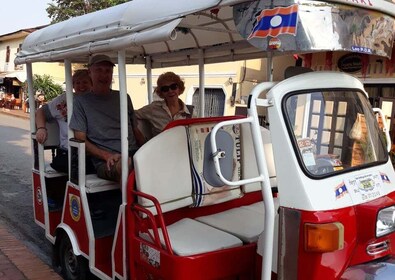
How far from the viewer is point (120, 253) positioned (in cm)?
316

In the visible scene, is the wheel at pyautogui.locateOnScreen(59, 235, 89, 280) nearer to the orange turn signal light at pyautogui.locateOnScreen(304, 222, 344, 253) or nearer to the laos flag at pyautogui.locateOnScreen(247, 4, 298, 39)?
the orange turn signal light at pyautogui.locateOnScreen(304, 222, 344, 253)

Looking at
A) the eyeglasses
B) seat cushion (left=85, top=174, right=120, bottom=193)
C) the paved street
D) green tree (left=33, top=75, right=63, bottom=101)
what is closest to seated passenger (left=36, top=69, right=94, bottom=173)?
seat cushion (left=85, top=174, right=120, bottom=193)

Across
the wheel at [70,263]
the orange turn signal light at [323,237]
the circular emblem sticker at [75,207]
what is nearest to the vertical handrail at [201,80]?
the circular emblem sticker at [75,207]

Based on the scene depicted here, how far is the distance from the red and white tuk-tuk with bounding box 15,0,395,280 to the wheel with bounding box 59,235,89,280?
1 cm

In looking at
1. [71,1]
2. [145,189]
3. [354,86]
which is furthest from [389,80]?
[71,1]

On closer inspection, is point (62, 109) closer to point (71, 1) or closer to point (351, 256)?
point (351, 256)

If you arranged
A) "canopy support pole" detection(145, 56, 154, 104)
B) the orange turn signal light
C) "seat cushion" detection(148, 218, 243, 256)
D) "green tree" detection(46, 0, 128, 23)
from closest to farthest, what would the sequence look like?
the orange turn signal light, "seat cushion" detection(148, 218, 243, 256), "canopy support pole" detection(145, 56, 154, 104), "green tree" detection(46, 0, 128, 23)

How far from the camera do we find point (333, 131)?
8.60ft

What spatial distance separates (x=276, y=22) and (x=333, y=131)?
34.8 inches

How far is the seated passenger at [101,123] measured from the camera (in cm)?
356

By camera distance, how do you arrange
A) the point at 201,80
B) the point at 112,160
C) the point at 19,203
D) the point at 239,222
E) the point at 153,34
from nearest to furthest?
the point at 153,34 → the point at 239,222 → the point at 112,160 → the point at 201,80 → the point at 19,203

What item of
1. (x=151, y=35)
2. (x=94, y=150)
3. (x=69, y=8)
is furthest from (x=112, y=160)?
(x=69, y=8)

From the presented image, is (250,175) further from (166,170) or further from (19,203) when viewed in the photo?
(19,203)

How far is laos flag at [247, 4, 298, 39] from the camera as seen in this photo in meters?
2.01
